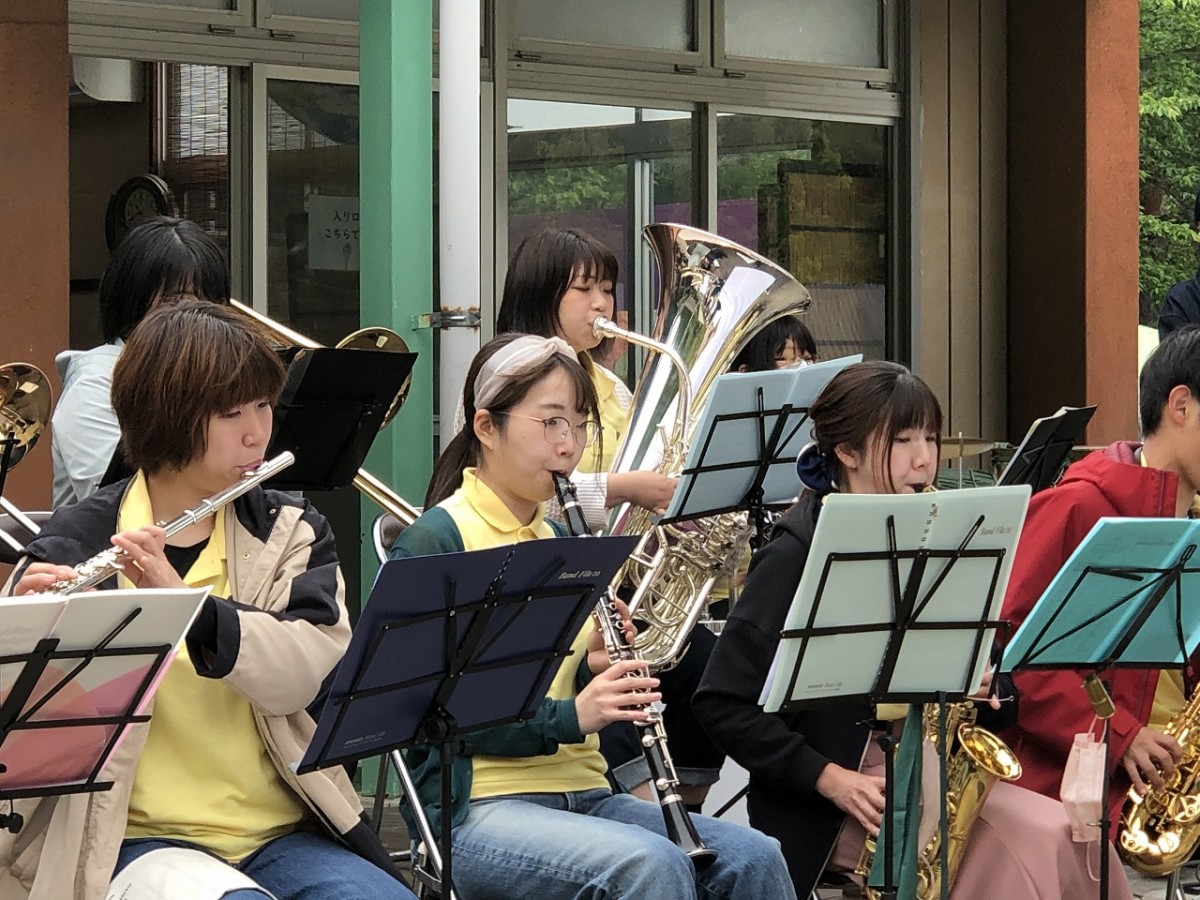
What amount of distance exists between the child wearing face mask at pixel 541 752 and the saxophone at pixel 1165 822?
3.80ft

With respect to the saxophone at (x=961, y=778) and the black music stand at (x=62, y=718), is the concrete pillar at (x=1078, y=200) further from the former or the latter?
the black music stand at (x=62, y=718)

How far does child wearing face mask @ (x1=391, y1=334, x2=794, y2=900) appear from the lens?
3092 millimetres

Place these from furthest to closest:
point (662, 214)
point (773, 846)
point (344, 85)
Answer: point (662, 214), point (344, 85), point (773, 846)

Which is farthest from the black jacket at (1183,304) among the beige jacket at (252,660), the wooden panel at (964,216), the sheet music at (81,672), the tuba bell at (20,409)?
the sheet music at (81,672)

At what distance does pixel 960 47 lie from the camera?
8727mm

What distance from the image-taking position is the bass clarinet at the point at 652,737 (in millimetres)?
3236

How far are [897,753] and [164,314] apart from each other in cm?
163

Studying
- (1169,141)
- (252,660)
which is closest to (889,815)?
(252,660)

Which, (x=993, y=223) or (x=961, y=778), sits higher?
(x=993, y=223)

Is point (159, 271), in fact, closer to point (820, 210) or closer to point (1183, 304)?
point (1183, 304)

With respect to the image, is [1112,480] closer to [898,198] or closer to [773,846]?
[773,846]

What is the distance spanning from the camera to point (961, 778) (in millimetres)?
3680

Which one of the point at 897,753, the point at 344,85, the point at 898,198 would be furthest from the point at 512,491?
the point at 898,198

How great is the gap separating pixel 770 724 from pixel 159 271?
167cm
